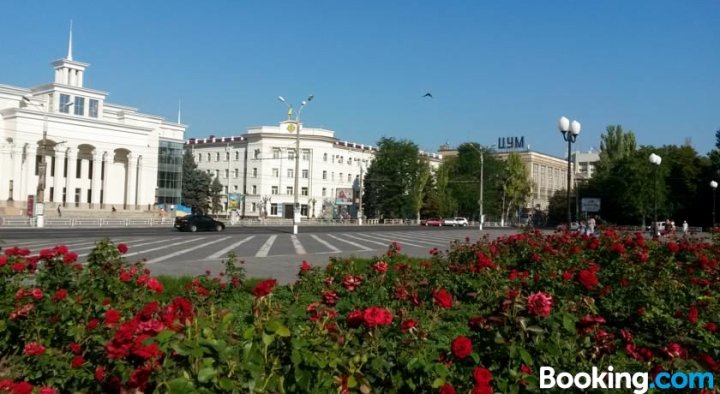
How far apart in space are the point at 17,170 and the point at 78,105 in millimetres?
10132

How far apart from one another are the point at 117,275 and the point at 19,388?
11.9 feet

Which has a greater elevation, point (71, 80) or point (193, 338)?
point (71, 80)

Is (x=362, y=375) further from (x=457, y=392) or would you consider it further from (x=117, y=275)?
(x=117, y=275)

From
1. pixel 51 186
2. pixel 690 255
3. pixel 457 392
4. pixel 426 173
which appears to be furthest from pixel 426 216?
pixel 457 392

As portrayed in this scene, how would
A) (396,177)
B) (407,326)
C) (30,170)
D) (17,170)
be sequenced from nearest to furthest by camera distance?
(407,326) → (17,170) → (30,170) → (396,177)

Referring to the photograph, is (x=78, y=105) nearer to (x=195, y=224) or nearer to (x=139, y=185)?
(x=139, y=185)

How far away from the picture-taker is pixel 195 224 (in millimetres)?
43062

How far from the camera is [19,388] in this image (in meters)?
2.79

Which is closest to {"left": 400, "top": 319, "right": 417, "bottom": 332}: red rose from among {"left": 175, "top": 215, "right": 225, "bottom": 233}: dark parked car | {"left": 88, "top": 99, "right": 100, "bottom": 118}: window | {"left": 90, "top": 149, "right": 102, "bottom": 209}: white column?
{"left": 175, "top": 215, "right": 225, "bottom": 233}: dark parked car

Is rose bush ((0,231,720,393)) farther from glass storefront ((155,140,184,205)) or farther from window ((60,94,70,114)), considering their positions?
glass storefront ((155,140,184,205))

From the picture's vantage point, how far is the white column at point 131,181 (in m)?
73.9

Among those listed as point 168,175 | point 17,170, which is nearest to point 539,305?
point 17,170

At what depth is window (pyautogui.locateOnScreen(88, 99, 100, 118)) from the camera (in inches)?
2751

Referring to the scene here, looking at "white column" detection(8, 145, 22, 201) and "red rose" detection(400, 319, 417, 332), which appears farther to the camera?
"white column" detection(8, 145, 22, 201)
